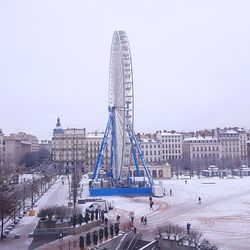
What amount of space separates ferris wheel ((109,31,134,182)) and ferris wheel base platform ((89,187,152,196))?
2.81 meters

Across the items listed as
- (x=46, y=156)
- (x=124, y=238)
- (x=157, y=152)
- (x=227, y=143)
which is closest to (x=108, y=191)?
(x=124, y=238)

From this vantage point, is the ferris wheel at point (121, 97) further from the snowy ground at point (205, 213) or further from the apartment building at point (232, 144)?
the apartment building at point (232, 144)

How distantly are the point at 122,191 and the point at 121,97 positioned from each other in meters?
12.1

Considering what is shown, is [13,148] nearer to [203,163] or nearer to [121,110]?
[203,163]

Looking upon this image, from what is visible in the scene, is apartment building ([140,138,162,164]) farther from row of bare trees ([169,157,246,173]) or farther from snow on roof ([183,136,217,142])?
snow on roof ([183,136,217,142])

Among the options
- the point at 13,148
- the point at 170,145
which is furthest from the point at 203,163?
the point at 13,148

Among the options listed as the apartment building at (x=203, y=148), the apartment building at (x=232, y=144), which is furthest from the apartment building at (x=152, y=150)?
the apartment building at (x=232, y=144)

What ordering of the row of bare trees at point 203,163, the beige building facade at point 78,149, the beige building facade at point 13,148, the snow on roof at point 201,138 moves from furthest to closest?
the beige building facade at point 13,148 → the snow on roof at point 201,138 → the beige building facade at point 78,149 → the row of bare trees at point 203,163

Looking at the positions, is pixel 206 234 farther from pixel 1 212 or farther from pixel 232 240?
pixel 1 212

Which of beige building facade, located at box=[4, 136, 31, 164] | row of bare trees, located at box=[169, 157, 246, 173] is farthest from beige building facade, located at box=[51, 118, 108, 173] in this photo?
row of bare trees, located at box=[169, 157, 246, 173]

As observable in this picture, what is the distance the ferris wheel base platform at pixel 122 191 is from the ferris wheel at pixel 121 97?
2.81m

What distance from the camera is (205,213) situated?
35.0m

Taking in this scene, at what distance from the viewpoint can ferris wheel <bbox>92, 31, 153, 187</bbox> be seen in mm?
50656

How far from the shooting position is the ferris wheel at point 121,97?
50.5 meters
